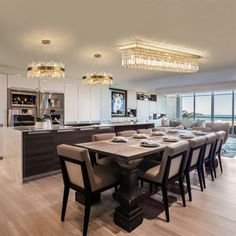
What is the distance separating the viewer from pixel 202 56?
4238 mm

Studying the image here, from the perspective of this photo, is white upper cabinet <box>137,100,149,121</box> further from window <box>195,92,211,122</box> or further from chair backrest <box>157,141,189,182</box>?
chair backrest <box>157,141,189,182</box>

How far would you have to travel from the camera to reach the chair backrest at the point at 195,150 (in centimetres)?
279

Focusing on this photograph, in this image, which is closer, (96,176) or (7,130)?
(96,176)

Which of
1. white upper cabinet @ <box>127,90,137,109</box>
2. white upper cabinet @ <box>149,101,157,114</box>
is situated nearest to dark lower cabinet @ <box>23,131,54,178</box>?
white upper cabinet @ <box>127,90,137,109</box>

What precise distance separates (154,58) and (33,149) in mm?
2737

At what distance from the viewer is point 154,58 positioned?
3.54 m

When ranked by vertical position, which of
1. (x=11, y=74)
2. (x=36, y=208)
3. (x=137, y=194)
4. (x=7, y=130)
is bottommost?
(x=36, y=208)

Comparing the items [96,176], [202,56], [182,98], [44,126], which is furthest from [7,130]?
[182,98]

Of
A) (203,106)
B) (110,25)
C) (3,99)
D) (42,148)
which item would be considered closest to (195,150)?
(110,25)

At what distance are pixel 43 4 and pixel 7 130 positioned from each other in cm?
275

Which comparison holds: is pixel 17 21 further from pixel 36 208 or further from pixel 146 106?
pixel 146 106

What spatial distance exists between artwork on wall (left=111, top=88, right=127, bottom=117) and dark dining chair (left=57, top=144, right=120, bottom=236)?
18.3 ft

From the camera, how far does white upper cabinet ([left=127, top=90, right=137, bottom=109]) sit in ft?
27.8

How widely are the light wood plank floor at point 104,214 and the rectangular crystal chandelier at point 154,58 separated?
2.23m
